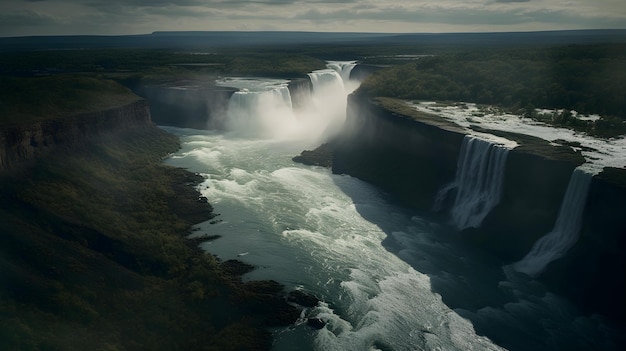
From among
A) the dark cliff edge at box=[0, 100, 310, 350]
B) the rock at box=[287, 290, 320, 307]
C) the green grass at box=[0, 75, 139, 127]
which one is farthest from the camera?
the green grass at box=[0, 75, 139, 127]

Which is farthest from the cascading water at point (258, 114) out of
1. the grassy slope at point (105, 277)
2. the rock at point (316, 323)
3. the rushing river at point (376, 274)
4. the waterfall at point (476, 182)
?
the rock at point (316, 323)

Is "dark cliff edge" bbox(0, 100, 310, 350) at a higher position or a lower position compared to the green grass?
lower

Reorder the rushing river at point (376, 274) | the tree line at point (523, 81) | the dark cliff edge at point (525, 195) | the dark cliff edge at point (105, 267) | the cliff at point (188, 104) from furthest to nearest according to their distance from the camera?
the cliff at point (188, 104) → the tree line at point (523, 81) → the dark cliff edge at point (525, 195) → the rushing river at point (376, 274) → the dark cliff edge at point (105, 267)

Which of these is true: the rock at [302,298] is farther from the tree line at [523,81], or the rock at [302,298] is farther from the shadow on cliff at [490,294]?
the tree line at [523,81]

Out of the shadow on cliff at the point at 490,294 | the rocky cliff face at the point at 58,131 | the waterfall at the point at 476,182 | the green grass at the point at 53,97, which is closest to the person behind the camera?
the shadow on cliff at the point at 490,294

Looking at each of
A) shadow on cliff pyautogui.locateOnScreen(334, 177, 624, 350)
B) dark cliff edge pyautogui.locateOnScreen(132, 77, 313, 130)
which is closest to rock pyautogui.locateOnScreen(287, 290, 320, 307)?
shadow on cliff pyautogui.locateOnScreen(334, 177, 624, 350)

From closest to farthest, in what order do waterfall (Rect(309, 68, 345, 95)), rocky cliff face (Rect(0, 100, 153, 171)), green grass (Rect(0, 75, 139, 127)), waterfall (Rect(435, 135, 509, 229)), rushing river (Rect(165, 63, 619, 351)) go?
rushing river (Rect(165, 63, 619, 351)) → rocky cliff face (Rect(0, 100, 153, 171)) → waterfall (Rect(435, 135, 509, 229)) → green grass (Rect(0, 75, 139, 127)) → waterfall (Rect(309, 68, 345, 95))

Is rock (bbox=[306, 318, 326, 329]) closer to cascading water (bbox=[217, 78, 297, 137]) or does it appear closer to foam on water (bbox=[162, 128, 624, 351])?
foam on water (bbox=[162, 128, 624, 351])

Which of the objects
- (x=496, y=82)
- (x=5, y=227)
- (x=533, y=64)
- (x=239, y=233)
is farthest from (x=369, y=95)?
(x=5, y=227)
